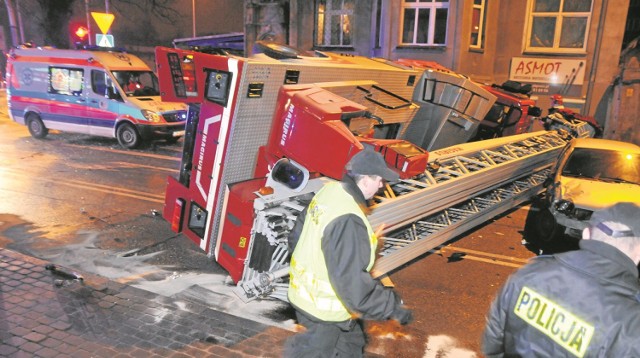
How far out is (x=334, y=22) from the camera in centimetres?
1828

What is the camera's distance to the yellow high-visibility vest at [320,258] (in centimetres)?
271

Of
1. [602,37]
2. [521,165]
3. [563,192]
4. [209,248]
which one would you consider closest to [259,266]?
[209,248]

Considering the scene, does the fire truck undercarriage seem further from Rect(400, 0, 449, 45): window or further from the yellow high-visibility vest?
Rect(400, 0, 449, 45): window

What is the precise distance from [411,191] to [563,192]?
2.31m

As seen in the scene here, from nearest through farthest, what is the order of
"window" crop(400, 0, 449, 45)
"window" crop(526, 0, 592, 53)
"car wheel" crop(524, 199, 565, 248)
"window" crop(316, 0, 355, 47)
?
"car wheel" crop(524, 199, 565, 248) < "window" crop(400, 0, 449, 45) < "window" crop(526, 0, 592, 53) < "window" crop(316, 0, 355, 47)

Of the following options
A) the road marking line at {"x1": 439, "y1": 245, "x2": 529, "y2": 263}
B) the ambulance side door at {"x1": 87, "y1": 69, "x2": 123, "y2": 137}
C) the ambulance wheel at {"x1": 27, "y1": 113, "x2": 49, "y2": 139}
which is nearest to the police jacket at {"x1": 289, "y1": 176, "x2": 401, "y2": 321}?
the road marking line at {"x1": 439, "y1": 245, "x2": 529, "y2": 263}

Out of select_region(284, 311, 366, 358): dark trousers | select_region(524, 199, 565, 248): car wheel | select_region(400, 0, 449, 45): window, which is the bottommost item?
select_region(524, 199, 565, 248): car wheel

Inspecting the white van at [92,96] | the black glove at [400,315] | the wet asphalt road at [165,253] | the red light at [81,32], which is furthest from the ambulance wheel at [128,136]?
the black glove at [400,315]

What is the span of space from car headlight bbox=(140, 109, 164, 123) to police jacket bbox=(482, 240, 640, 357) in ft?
39.6

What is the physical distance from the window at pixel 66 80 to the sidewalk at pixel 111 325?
939 centimetres

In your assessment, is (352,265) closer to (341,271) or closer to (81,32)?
(341,271)

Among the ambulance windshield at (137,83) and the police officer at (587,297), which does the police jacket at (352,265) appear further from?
the ambulance windshield at (137,83)

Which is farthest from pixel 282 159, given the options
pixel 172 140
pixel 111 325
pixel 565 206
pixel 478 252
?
pixel 172 140

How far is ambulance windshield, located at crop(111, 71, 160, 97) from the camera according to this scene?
1328cm
